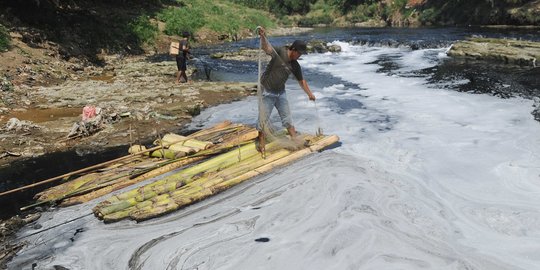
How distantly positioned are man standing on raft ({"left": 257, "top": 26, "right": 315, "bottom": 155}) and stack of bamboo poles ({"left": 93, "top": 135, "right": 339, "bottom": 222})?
40 cm

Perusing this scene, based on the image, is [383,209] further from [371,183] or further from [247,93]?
[247,93]

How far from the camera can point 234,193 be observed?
22.6 feet

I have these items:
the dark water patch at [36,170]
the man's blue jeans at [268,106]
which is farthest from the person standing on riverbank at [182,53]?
the man's blue jeans at [268,106]

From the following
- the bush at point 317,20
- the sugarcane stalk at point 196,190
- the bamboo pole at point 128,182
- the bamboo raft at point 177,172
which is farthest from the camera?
the bush at point 317,20

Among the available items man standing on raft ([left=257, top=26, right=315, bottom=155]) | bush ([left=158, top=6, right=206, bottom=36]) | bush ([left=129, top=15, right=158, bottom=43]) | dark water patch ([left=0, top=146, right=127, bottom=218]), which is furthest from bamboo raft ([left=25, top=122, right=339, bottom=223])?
bush ([left=158, top=6, right=206, bottom=36])

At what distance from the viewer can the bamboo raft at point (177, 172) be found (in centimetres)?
638

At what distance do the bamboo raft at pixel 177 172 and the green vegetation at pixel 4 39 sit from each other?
426 inches

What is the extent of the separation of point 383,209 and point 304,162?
7.18 ft

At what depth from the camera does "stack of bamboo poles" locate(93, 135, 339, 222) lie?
245 inches

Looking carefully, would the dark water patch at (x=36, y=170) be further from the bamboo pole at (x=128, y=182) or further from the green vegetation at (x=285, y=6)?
the green vegetation at (x=285, y=6)

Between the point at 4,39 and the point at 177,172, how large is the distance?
43.1 feet

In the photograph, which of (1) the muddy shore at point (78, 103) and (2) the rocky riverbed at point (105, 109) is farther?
(2) the rocky riverbed at point (105, 109)

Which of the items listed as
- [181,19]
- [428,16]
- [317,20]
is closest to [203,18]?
[181,19]

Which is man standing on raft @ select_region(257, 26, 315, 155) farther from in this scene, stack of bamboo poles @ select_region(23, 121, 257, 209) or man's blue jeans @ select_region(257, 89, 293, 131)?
stack of bamboo poles @ select_region(23, 121, 257, 209)
